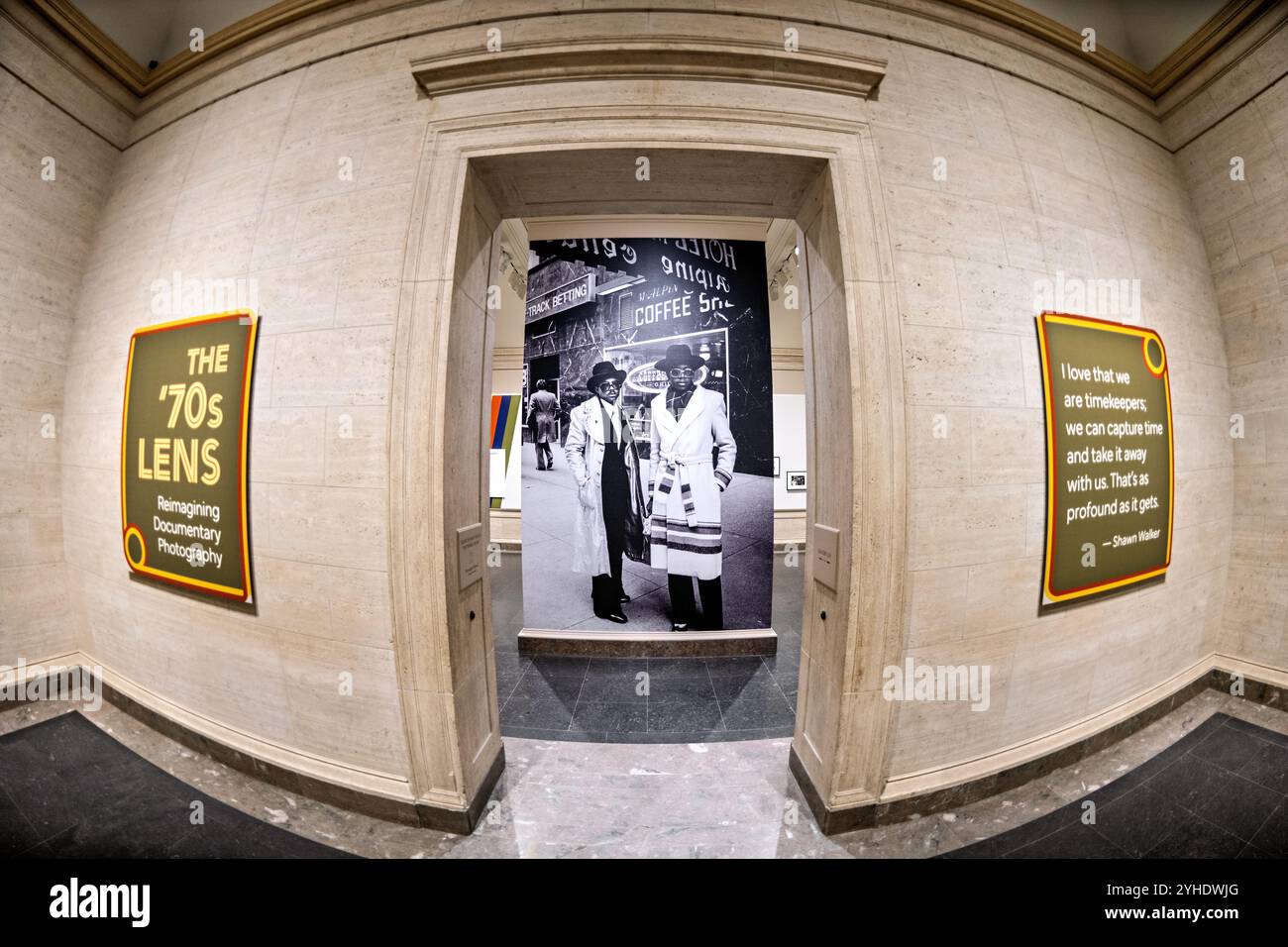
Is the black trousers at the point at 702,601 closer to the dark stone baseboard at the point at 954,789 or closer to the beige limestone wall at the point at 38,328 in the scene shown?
the dark stone baseboard at the point at 954,789

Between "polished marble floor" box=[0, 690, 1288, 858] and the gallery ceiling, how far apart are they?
4673mm

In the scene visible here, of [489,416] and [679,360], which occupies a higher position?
[679,360]

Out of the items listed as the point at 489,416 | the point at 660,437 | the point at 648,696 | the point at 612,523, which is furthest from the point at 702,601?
the point at 489,416

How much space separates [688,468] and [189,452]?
3.53 m

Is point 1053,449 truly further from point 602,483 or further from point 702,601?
point 602,483

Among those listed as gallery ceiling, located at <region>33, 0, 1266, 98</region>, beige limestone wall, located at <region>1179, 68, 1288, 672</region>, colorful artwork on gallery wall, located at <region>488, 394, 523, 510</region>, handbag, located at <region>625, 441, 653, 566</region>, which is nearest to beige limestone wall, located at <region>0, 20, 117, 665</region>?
gallery ceiling, located at <region>33, 0, 1266, 98</region>

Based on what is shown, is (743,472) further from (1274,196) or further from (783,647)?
(1274,196)

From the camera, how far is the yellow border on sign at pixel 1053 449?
2150 mm

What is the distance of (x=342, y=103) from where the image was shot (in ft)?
7.32

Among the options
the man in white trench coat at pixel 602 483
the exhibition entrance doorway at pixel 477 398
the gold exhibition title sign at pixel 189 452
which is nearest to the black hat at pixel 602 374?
the man in white trench coat at pixel 602 483

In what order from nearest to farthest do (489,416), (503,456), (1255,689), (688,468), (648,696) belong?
(489,416)
(1255,689)
(648,696)
(688,468)
(503,456)

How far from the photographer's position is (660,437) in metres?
3.82

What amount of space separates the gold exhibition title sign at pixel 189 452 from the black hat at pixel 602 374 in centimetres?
249
